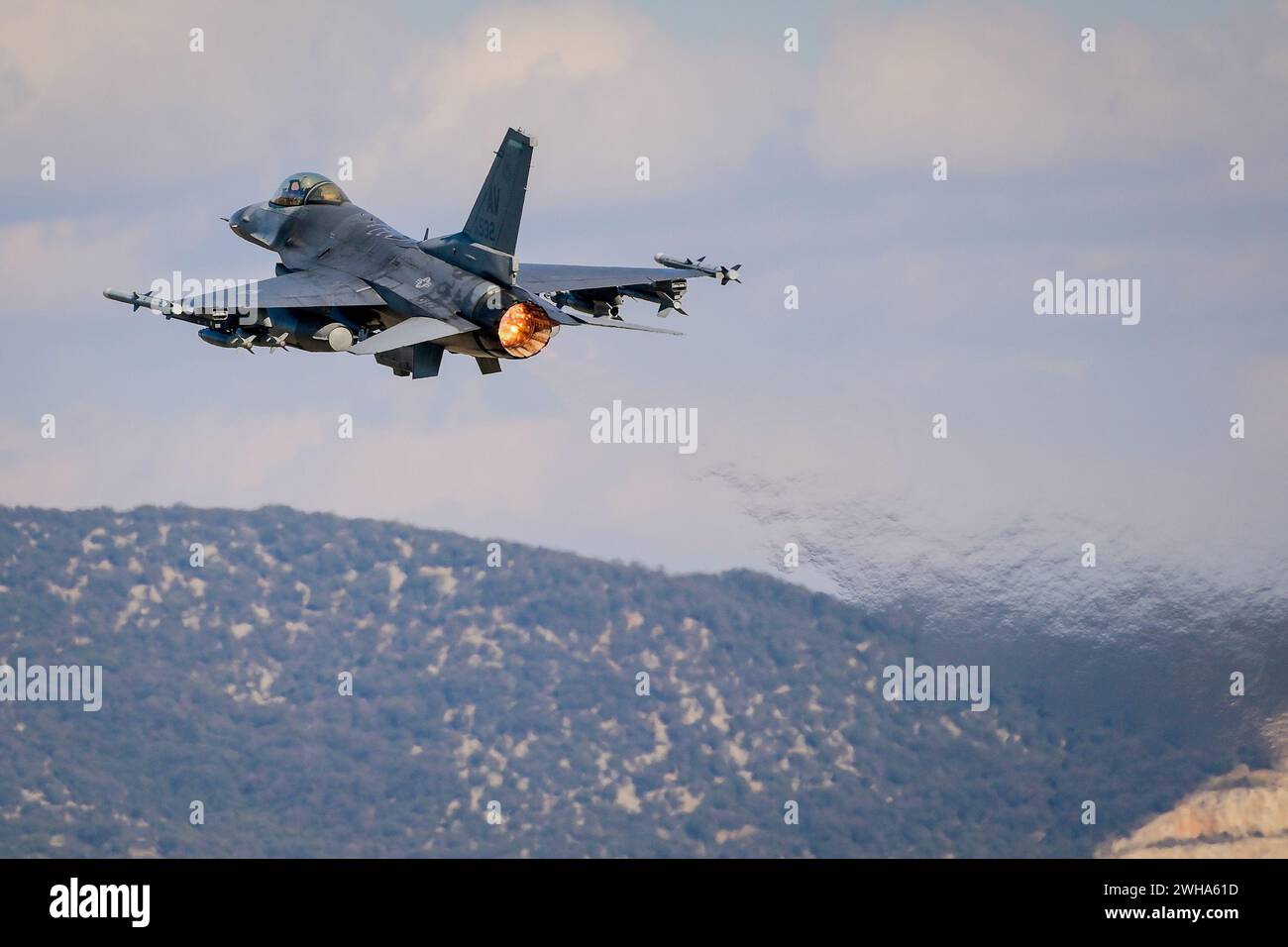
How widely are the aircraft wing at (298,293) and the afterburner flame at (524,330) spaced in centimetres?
319

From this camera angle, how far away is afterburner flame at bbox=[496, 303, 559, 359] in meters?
50.0

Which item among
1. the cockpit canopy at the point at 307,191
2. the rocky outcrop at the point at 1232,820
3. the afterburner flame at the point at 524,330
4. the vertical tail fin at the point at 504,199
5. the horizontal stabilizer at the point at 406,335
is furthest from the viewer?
the rocky outcrop at the point at 1232,820

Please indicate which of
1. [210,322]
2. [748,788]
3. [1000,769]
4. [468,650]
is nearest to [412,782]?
[468,650]

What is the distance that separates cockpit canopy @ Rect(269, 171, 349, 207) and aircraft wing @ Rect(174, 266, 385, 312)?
3.53 metres

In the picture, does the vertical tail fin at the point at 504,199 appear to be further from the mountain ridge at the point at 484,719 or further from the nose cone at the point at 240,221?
the mountain ridge at the point at 484,719

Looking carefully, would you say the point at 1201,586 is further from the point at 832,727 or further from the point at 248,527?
the point at 248,527

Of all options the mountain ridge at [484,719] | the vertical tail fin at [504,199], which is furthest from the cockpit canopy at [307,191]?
the mountain ridge at [484,719]

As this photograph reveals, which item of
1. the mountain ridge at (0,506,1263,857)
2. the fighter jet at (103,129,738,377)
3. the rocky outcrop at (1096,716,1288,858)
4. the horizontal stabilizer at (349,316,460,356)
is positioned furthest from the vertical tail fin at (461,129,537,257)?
the rocky outcrop at (1096,716,1288,858)

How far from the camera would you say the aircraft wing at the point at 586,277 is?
53.4 metres

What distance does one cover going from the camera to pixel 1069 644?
8069 cm

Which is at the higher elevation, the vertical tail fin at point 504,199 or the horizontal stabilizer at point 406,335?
the vertical tail fin at point 504,199

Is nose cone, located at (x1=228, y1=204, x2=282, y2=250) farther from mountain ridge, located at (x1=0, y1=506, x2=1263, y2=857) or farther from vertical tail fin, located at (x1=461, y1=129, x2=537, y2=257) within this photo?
mountain ridge, located at (x1=0, y1=506, x2=1263, y2=857)
